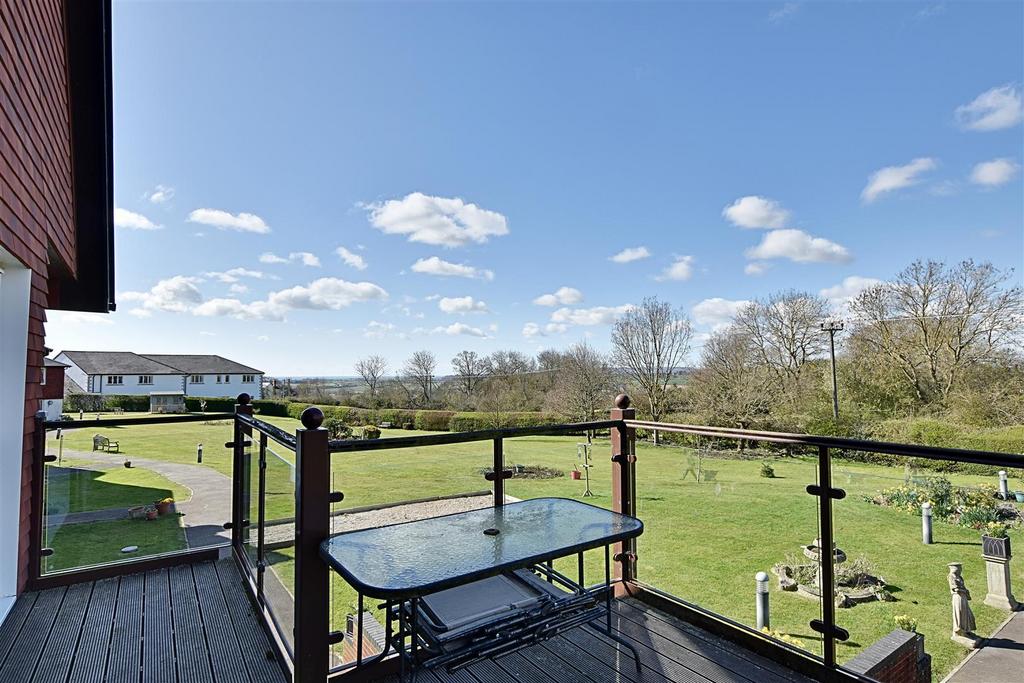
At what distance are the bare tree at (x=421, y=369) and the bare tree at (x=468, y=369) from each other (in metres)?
1.96

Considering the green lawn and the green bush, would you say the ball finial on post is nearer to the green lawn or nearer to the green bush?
the green lawn

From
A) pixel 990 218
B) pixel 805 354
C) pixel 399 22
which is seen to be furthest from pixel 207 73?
pixel 990 218

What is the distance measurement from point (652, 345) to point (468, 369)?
465 inches

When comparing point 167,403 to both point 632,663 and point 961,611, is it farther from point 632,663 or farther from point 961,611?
point 961,611

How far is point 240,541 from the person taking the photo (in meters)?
3.43

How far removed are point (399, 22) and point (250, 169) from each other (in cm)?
869

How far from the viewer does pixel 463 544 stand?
1913mm

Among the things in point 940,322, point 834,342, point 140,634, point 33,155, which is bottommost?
point 140,634

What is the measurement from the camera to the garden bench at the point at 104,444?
4.16 meters

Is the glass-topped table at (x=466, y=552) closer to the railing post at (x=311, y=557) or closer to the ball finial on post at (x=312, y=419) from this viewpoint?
the railing post at (x=311, y=557)

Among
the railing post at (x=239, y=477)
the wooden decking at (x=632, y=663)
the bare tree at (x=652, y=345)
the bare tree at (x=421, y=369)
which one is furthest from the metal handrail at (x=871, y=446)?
the bare tree at (x=421, y=369)

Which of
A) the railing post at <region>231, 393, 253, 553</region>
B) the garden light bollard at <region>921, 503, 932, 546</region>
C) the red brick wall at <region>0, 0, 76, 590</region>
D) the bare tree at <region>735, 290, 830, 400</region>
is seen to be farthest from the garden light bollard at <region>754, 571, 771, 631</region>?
the bare tree at <region>735, 290, 830, 400</region>

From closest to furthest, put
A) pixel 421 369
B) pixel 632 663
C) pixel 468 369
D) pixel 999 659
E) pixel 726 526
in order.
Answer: pixel 632 663
pixel 999 659
pixel 726 526
pixel 468 369
pixel 421 369

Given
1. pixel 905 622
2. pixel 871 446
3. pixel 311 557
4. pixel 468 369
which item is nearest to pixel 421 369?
pixel 468 369
